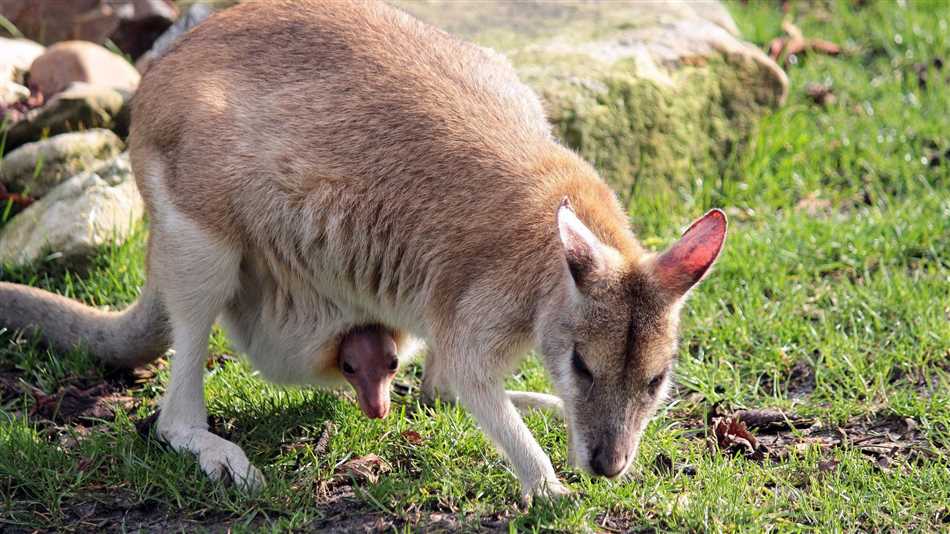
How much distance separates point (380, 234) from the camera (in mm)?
4594

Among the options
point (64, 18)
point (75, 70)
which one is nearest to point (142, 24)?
point (64, 18)

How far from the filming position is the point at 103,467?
4516mm

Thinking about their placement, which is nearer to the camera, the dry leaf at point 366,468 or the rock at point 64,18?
the dry leaf at point 366,468

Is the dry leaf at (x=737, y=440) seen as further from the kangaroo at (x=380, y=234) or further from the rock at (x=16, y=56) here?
the rock at (x=16, y=56)

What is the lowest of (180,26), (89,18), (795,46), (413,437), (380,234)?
(413,437)

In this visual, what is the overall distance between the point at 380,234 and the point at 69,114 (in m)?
2.49

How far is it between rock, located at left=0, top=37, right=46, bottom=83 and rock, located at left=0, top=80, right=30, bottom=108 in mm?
58

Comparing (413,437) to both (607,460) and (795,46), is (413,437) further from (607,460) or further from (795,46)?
(795,46)

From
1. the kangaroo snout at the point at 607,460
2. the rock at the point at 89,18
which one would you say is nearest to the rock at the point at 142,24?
the rock at the point at 89,18

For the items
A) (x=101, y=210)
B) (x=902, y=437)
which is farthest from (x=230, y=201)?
(x=902, y=437)

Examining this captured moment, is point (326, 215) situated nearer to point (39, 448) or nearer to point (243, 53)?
point (243, 53)

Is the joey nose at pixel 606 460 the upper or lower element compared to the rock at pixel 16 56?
upper

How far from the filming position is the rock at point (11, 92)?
6.63 metres

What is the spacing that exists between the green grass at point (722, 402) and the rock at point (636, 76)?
18 centimetres
